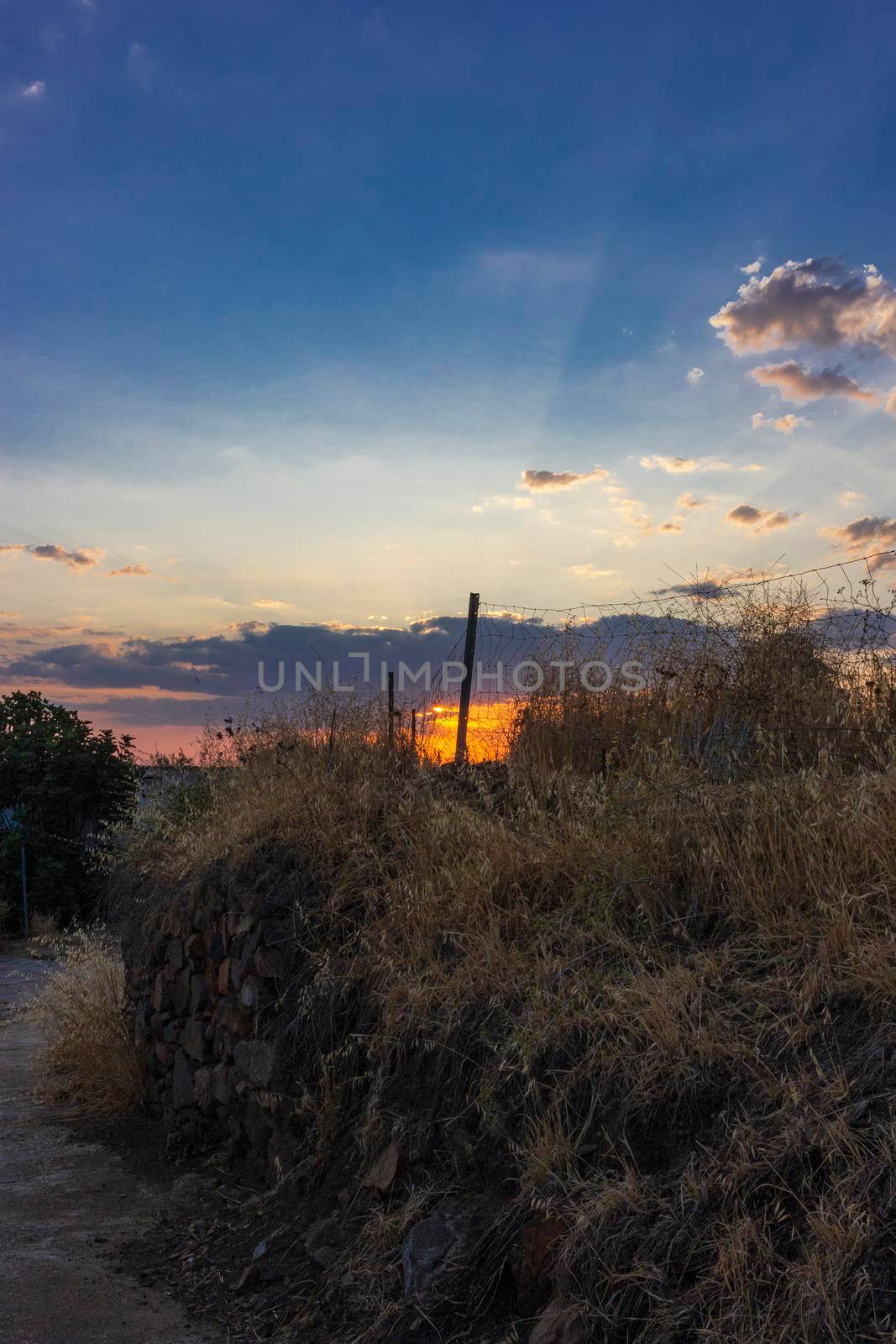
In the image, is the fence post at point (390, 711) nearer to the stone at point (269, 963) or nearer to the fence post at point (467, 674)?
the fence post at point (467, 674)

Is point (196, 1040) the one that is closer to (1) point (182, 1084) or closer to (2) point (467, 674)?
(1) point (182, 1084)

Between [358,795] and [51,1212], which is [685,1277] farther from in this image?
[51,1212]

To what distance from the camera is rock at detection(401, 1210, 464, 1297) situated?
3494mm

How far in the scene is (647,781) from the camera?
5191mm

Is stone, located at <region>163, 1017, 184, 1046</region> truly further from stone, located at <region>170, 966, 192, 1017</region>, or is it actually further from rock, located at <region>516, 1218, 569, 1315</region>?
rock, located at <region>516, 1218, 569, 1315</region>

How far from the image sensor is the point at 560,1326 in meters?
2.99

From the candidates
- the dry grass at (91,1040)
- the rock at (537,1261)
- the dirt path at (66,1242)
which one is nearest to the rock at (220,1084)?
the dirt path at (66,1242)

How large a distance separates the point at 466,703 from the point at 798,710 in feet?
13.4

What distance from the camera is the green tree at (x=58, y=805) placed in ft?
67.6

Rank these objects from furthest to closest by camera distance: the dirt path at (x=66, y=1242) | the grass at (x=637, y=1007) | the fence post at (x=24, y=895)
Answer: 1. the fence post at (x=24, y=895)
2. the dirt path at (x=66, y=1242)
3. the grass at (x=637, y=1007)

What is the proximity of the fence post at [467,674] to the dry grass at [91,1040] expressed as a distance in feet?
11.9

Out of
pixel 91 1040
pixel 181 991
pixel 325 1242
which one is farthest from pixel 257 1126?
pixel 91 1040

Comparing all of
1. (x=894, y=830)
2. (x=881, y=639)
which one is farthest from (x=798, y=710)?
(x=894, y=830)

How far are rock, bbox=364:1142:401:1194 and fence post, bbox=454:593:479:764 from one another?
4.97 m
